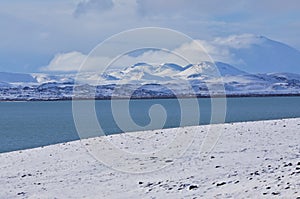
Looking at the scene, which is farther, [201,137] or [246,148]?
[201,137]

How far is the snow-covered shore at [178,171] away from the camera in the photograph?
18.4 m

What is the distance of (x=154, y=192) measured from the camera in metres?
19.4

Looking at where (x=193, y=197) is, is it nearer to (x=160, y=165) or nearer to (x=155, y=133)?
(x=160, y=165)

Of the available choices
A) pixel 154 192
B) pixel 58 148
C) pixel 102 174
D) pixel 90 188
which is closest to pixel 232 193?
pixel 154 192

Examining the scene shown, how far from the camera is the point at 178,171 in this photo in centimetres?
2231

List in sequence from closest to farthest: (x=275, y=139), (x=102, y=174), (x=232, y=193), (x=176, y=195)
Answer: (x=232, y=193) → (x=176, y=195) → (x=102, y=174) → (x=275, y=139)

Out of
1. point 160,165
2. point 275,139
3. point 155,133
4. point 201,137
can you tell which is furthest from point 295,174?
point 155,133

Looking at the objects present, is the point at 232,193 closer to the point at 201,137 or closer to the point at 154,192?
the point at 154,192

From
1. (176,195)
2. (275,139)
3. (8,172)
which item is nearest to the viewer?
(176,195)

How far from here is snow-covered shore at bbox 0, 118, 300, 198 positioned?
60.4 feet

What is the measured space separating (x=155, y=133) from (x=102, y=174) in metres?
8.92

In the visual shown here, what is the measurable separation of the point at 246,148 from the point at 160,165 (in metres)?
4.15

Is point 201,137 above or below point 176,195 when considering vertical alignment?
above

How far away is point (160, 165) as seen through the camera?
23734mm
